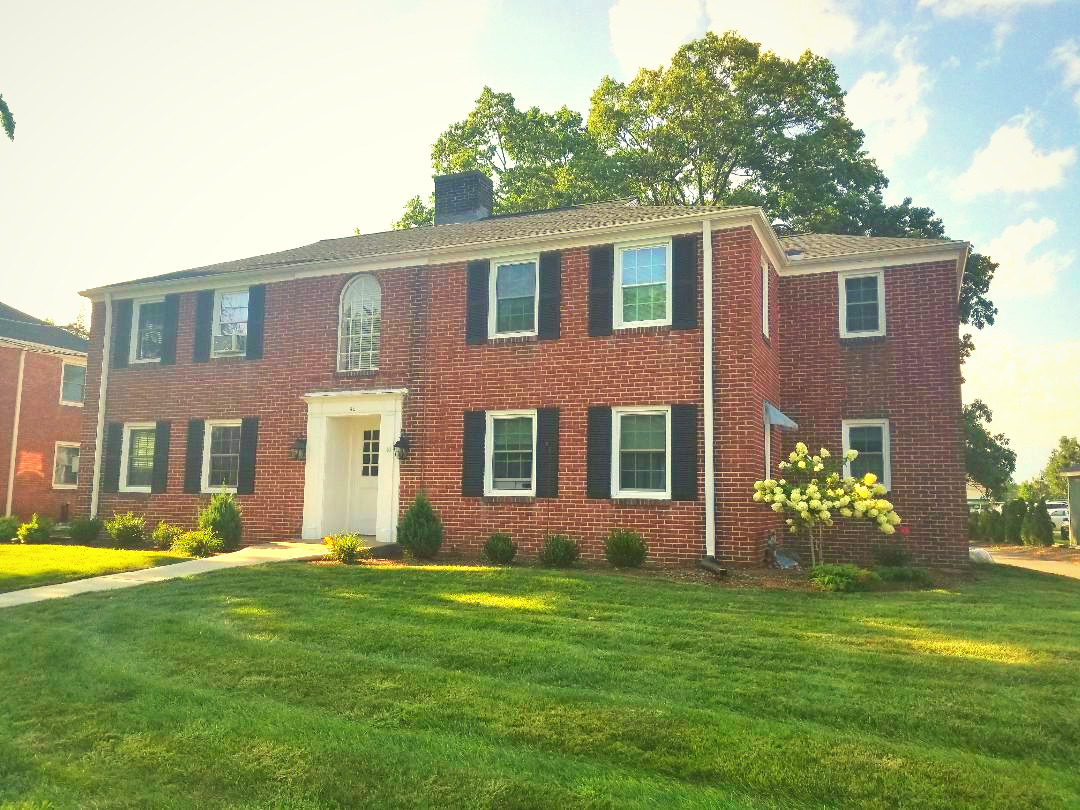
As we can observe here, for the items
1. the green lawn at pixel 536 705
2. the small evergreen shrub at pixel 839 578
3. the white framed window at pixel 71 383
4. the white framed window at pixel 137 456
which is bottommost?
the green lawn at pixel 536 705

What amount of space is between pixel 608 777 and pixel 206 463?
14.2m

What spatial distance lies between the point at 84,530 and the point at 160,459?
195 centimetres

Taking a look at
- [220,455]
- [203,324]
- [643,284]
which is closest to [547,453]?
[643,284]

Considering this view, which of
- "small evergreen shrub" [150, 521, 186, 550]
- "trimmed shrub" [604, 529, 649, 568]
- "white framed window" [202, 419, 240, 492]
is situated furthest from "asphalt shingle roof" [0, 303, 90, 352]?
"trimmed shrub" [604, 529, 649, 568]

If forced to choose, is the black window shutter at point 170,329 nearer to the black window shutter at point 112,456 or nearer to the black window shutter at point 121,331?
the black window shutter at point 121,331

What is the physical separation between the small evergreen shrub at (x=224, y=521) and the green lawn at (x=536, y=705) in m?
5.29

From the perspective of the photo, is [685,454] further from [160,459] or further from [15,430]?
[15,430]

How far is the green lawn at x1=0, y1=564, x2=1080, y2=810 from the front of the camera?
380 cm

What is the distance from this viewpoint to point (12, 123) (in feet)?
28.5

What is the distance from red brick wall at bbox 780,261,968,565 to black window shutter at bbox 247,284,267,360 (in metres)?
10.6

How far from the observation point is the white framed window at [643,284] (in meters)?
13.0

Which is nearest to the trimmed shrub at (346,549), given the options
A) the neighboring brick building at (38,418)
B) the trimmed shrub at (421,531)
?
the trimmed shrub at (421,531)

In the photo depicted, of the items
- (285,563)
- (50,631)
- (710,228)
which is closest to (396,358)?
(285,563)

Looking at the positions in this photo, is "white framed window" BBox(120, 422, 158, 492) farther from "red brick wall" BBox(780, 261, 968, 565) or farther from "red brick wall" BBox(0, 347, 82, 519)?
"red brick wall" BBox(780, 261, 968, 565)
